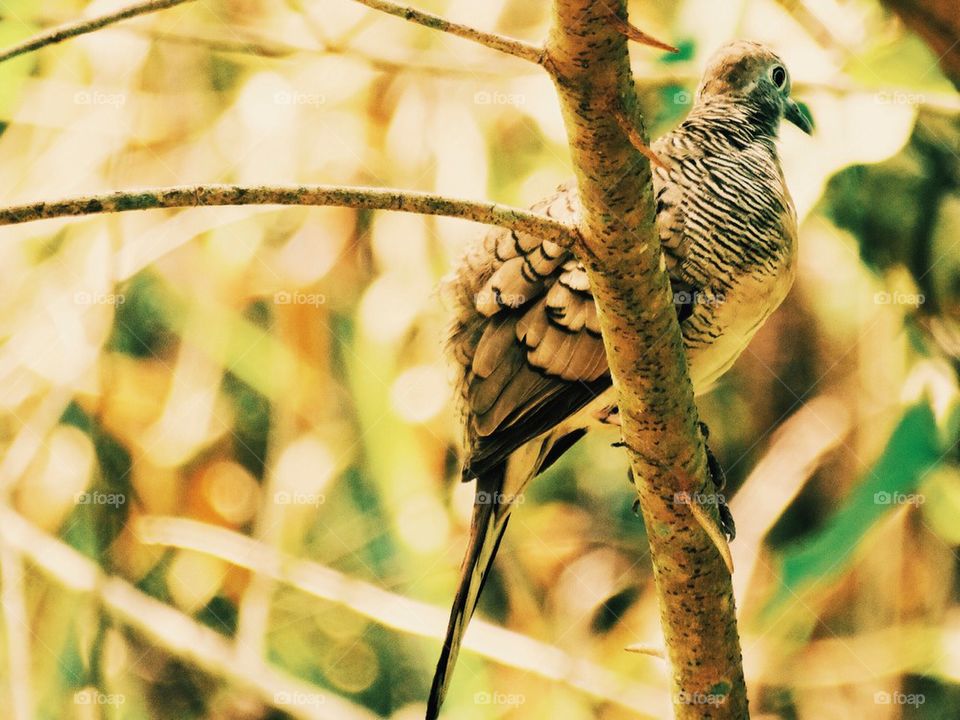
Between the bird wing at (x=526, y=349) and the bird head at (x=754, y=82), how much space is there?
18.0 inches

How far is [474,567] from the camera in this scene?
5.61 feet

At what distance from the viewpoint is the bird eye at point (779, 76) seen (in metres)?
2.07

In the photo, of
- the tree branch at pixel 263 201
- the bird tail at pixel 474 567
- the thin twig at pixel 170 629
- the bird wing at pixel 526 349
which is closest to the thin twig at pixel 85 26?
the tree branch at pixel 263 201

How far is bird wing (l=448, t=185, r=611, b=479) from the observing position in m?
1.69

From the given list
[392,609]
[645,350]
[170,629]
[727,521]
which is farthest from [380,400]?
[645,350]

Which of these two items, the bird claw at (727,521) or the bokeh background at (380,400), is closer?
the bird claw at (727,521)

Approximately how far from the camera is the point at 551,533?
2.56 metres

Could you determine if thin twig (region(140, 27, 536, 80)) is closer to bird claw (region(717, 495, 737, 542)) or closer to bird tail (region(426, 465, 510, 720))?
bird tail (region(426, 465, 510, 720))

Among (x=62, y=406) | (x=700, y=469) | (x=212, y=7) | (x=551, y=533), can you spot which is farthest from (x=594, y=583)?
(x=212, y=7)

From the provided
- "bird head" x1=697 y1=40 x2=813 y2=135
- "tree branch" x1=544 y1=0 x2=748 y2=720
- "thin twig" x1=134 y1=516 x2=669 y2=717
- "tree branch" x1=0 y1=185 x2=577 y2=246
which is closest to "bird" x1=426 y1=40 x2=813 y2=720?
"bird head" x1=697 y1=40 x2=813 y2=135

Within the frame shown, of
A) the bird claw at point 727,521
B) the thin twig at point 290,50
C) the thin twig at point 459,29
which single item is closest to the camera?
the thin twig at point 459,29

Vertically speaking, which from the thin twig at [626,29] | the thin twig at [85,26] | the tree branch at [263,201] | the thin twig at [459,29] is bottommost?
the tree branch at [263,201]

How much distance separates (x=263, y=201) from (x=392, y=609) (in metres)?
1.72

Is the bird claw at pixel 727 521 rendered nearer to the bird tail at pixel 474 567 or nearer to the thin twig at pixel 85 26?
the bird tail at pixel 474 567
